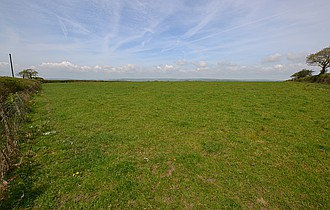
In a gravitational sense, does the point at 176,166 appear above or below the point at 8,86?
below

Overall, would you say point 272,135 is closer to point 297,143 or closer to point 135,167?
point 297,143

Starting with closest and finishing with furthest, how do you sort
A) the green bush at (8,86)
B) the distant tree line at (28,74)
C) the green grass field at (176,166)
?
the green grass field at (176,166)
the green bush at (8,86)
the distant tree line at (28,74)

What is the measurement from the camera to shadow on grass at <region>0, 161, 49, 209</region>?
3.29 metres

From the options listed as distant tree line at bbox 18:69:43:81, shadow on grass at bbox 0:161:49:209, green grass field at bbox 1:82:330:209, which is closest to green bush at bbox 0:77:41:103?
green grass field at bbox 1:82:330:209

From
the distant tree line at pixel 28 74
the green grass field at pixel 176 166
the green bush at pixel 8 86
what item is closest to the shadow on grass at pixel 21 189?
the green grass field at pixel 176 166

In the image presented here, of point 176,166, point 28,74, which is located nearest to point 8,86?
point 176,166

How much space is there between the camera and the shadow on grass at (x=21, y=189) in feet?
10.8

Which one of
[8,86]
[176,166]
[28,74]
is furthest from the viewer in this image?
[28,74]

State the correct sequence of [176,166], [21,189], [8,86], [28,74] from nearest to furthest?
[21,189] → [176,166] → [8,86] → [28,74]

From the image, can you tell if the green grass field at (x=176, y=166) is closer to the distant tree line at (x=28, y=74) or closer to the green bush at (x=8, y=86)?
the green bush at (x=8, y=86)

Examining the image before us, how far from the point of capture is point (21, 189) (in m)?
3.68

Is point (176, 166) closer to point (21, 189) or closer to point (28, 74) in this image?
point (21, 189)

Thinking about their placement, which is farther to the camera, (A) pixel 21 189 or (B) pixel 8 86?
(B) pixel 8 86

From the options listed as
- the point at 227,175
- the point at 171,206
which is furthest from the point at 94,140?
the point at 227,175
